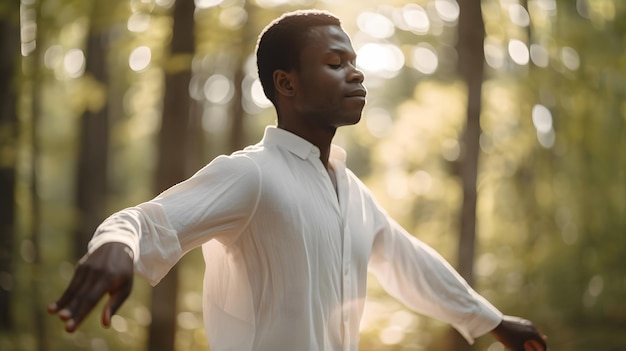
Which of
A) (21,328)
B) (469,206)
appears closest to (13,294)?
(21,328)

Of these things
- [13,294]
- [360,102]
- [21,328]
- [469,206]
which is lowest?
[21,328]

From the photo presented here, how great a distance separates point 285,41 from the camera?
312cm

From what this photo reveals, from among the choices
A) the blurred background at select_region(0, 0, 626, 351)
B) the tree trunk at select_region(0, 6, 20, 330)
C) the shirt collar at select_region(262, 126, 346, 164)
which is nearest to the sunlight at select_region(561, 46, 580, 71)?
the blurred background at select_region(0, 0, 626, 351)

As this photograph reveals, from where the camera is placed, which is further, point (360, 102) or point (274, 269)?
point (360, 102)

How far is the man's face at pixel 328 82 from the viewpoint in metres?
2.98

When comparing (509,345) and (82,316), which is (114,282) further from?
(509,345)

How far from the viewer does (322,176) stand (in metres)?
3.03

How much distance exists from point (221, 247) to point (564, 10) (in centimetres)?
755

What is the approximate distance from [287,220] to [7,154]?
21.7ft

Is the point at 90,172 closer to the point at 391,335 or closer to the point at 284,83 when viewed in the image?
the point at 391,335

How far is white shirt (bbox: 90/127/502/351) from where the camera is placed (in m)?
2.52

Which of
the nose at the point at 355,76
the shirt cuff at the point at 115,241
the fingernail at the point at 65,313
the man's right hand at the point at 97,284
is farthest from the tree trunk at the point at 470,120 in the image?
the fingernail at the point at 65,313

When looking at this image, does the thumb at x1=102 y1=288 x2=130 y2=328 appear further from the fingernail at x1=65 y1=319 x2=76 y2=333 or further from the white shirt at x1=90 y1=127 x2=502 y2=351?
the white shirt at x1=90 y1=127 x2=502 y2=351

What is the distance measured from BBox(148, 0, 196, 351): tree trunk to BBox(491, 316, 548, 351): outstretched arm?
3.20 metres
